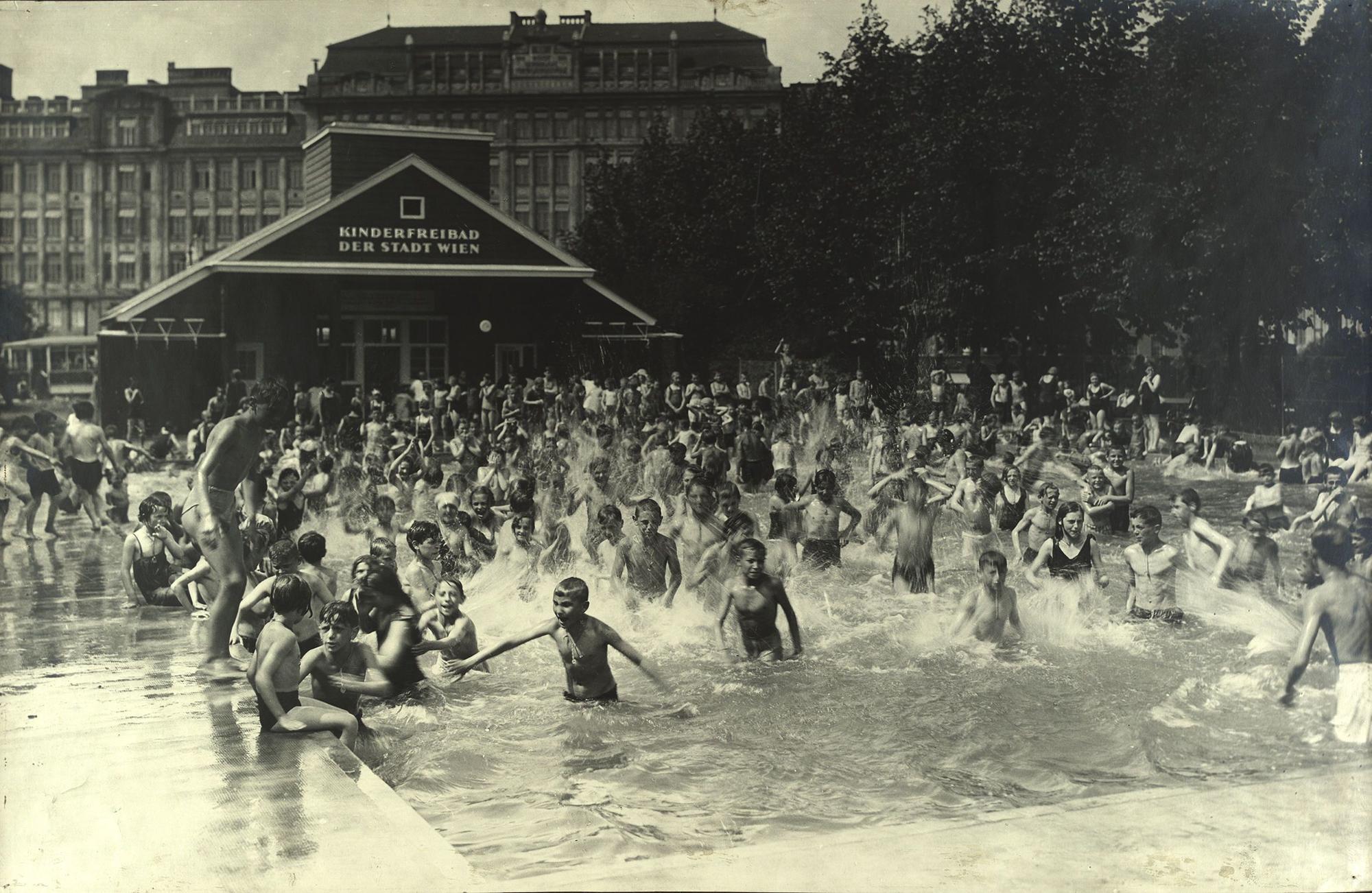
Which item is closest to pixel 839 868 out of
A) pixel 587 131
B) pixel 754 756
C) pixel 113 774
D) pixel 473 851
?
pixel 754 756

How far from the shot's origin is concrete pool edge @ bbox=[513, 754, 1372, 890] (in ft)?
18.7

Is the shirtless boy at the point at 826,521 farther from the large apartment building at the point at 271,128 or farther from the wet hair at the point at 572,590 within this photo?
the large apartment building at the point at 271,128

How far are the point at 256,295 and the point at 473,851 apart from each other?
11.2ft

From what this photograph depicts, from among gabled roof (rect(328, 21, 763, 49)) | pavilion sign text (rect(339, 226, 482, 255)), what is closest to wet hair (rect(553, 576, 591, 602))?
pavilion sign text (rect(339, 226, 482, 255))

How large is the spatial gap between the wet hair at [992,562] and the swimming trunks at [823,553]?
0.83 meters

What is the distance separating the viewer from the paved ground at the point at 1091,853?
571 cm

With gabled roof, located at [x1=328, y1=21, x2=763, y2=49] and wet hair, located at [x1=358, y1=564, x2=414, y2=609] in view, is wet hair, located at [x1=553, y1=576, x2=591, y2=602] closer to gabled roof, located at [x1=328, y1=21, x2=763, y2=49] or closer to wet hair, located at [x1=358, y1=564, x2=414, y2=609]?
wet hair, located at [x1=358, y1=564, x2=414, y2=609]

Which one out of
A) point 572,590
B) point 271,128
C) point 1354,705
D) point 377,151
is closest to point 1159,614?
point 1354,705

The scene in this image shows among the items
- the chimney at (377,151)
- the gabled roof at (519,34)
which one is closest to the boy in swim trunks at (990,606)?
the gabled roof at (519,34)

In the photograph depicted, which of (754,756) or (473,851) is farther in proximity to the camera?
(754,756)

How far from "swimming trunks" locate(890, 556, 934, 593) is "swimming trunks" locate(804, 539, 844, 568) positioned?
0.36 meters

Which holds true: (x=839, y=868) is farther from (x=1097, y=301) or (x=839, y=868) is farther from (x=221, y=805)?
(x=1097, y=301)

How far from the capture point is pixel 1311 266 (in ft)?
24.3

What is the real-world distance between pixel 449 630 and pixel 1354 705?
510 cm
